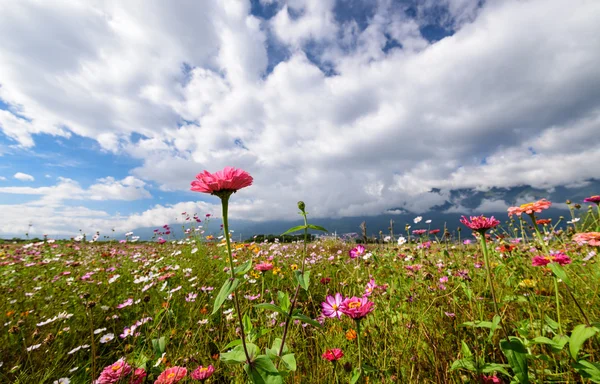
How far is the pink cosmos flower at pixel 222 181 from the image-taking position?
1.33 metres

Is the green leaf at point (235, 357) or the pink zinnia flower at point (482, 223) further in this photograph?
the pink zinnia flower at point (482, 223)

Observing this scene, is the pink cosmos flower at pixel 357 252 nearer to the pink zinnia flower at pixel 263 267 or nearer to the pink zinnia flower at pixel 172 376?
the pink zinnia flower at pixel 263 267

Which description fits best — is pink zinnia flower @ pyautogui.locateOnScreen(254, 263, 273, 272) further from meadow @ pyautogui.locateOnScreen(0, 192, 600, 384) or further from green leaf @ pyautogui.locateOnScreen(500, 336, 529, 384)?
green leaf @ pyautogui.locateOnScreen(500, 336, 529, 384)

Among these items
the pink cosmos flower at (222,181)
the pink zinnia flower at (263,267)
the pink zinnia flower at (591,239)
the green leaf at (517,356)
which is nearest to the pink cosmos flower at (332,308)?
the pink zinnia flower at (263,267)

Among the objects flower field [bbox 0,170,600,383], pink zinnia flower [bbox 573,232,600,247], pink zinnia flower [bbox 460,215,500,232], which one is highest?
pink zinnia flower [bbox 460,215,500,232]

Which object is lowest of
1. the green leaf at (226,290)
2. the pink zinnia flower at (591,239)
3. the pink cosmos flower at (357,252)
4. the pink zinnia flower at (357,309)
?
the pink zinnia flower at (357,309)

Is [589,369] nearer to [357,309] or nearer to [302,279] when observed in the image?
[357,309]

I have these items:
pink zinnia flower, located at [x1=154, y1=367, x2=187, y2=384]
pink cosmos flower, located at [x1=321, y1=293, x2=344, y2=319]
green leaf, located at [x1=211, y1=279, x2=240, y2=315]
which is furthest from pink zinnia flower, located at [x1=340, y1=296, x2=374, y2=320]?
pink zinnia flower, located at [x1=154, y1=367, x2=187, y2=384]

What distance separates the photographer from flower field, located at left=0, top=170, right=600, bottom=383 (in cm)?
135

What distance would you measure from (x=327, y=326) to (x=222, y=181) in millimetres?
2162

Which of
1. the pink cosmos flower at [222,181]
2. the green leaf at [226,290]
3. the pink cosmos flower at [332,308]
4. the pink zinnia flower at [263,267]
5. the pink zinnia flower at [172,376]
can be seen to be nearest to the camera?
the green leaf at [226,290]

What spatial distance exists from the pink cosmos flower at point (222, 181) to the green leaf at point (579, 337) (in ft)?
5.72

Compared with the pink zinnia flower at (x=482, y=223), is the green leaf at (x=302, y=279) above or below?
below

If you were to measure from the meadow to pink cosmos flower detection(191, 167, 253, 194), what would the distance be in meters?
0.34
